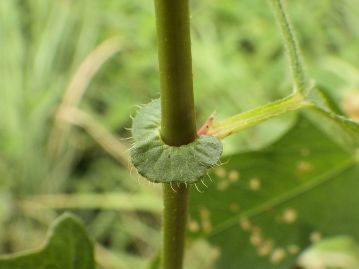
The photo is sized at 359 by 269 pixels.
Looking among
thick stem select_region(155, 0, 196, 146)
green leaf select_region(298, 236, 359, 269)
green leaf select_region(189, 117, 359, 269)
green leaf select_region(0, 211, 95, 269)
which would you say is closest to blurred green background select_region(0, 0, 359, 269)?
green leaf select_region(298, 236, 359, 269)

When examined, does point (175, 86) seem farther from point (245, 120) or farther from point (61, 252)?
point (61, 252)

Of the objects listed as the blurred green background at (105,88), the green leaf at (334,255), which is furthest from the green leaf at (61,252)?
the blurred green background at (105,88)

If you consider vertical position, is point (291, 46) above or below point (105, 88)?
below

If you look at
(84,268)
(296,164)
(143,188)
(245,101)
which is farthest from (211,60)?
(84,268)

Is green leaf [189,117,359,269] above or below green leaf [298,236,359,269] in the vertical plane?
below

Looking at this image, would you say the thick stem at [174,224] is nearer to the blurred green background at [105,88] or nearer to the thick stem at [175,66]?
the thick stem at [175,66]

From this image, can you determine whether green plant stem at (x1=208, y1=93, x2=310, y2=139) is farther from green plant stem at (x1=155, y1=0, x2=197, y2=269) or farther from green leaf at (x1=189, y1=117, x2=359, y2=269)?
green leaf at (x1=189, y1=117, x2=359, y2=269)

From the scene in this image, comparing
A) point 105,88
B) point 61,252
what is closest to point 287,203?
point 61,252
